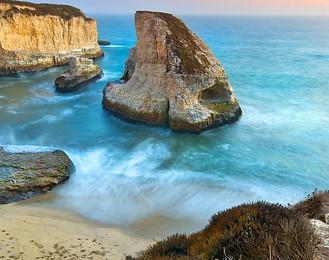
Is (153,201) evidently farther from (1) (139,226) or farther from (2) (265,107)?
(2) (265,107)

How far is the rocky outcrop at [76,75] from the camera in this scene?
109ft

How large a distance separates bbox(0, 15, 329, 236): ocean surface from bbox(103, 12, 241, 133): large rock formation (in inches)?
31.8

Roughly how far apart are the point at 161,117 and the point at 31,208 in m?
10.6

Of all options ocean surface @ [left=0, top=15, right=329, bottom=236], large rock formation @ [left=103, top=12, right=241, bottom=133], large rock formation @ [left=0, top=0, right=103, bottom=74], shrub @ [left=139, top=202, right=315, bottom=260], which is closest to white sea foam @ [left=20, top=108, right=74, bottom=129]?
ocean surface @ [left=0, top=15, right=329, bottom=236]

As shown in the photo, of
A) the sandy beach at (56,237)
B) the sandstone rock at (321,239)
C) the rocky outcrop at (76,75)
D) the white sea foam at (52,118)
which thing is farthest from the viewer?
the rocky outcrop at (76,75)

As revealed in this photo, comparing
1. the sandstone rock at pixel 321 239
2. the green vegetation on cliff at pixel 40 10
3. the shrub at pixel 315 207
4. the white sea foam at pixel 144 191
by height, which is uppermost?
the green vegetation on cliff at pixel 40 10

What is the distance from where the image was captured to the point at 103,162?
1923cm

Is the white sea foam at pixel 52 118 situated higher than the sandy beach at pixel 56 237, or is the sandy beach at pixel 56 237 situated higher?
the sandy beach at pixel 56 237

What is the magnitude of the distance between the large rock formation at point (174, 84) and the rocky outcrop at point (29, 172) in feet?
23.6

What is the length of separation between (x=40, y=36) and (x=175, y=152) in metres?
30.1

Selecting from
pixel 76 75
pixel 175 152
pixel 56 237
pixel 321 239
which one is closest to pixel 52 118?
pixel 76 75

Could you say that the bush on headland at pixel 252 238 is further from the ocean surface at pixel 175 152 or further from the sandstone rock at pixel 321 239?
the ocean surface at pixel 175 152

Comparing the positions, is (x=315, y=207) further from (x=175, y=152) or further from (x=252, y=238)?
(x=175, y=152)

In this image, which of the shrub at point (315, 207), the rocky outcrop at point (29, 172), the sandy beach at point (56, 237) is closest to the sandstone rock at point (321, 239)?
the shrub at point (315, 207)
